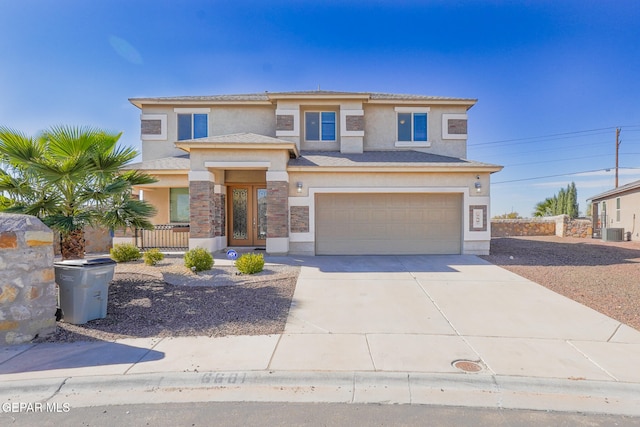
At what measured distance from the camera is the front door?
13.9 meters

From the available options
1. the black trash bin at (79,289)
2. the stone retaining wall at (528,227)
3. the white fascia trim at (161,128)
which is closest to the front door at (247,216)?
the white fascia trim at (161,128)

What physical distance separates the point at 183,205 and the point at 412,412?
13.9 metres

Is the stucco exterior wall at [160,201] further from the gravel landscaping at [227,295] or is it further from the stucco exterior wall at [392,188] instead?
the stucco exterior wall at [392,188]

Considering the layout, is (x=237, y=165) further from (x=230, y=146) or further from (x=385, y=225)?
(x=385, y=225)

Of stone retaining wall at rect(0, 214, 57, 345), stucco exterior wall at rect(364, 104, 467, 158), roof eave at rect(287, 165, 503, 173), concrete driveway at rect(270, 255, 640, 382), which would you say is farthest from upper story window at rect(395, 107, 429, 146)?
stone retaining wall at rect(0, 214, 57, 345)

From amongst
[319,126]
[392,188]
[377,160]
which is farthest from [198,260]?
[319,126]

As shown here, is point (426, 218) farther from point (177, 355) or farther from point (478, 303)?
point (177, 355)

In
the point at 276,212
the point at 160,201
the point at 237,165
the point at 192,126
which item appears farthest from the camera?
the point at 192,126

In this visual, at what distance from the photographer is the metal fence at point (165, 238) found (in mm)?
14141

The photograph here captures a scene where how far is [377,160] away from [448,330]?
29.4 feet

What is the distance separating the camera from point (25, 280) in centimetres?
488

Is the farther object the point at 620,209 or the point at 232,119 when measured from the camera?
the point at 620,209

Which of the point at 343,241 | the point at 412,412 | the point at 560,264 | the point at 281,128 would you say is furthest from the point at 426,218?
the point at 412,412

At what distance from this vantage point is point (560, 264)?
37.0ft
